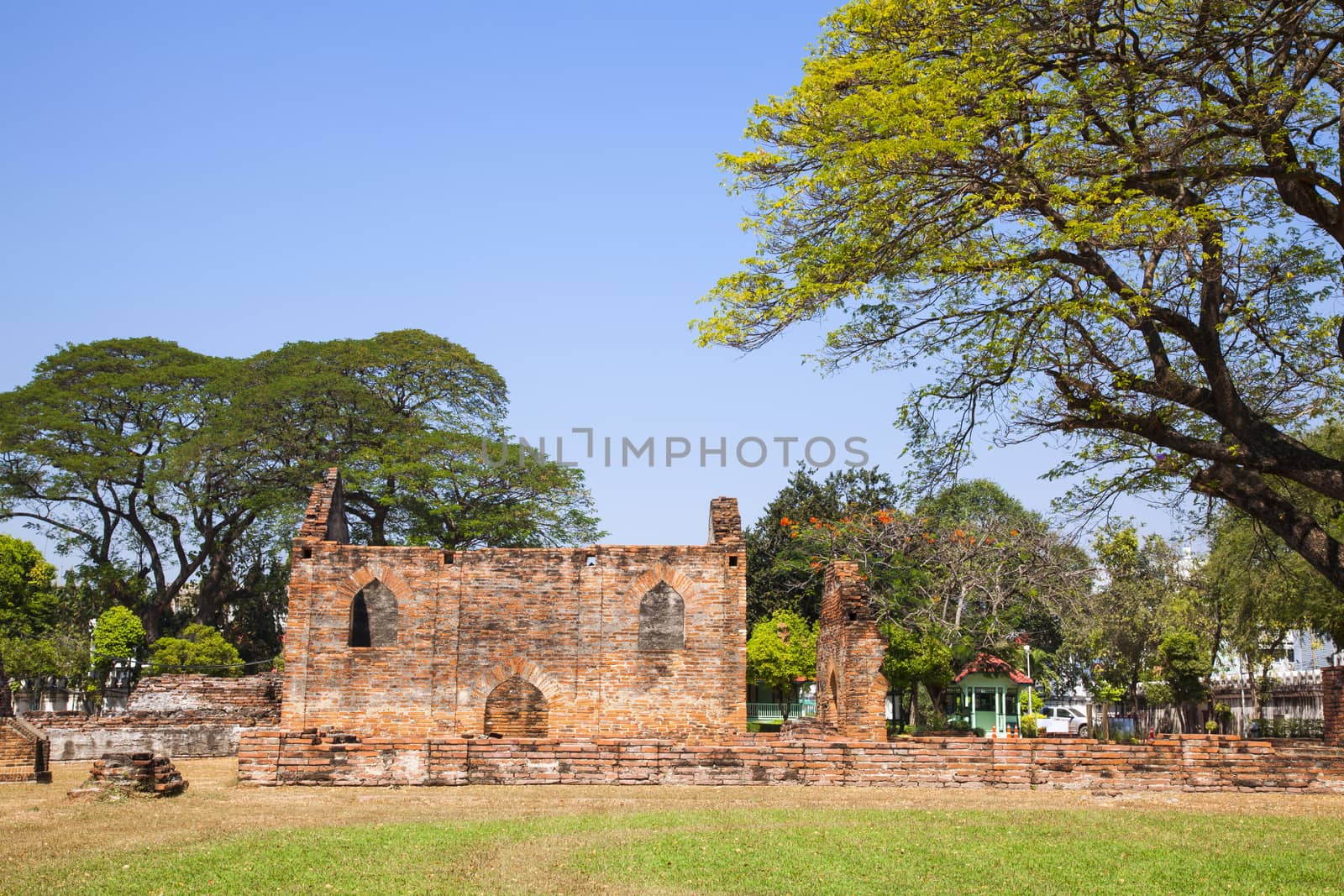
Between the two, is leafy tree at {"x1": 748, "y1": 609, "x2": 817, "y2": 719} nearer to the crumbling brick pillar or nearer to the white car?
the white car

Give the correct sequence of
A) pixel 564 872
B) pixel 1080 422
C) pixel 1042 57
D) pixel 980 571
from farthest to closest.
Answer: pixel 980 571
pixel 1080 422
pixel 1042 57
pixel 564 872

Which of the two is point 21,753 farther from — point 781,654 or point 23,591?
point 23,591

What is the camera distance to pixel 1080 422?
1301 cm

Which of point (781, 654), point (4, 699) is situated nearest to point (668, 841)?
point (4, 699)

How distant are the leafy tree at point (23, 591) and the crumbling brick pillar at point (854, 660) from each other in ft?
92.1

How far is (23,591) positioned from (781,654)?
78.2 ft

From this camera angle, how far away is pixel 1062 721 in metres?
38.6

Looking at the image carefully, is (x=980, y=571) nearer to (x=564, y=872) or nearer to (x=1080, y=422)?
(x=1080, y=422)

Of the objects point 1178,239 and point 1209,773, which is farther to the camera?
point 1209,773

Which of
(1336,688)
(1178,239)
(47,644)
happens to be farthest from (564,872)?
(47,644)

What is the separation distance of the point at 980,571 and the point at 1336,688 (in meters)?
9.02

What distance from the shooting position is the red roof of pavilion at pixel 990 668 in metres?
30.2

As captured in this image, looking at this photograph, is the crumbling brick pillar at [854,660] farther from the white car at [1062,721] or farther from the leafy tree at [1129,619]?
the white car at [1062,721]

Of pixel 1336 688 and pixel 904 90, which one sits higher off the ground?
pixel 904 90
